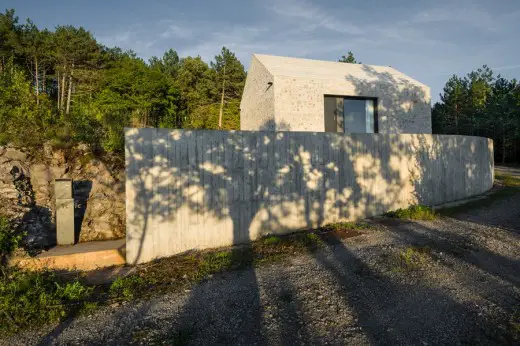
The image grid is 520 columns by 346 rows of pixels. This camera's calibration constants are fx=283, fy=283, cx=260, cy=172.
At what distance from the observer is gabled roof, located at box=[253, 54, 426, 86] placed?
13250 millimetres

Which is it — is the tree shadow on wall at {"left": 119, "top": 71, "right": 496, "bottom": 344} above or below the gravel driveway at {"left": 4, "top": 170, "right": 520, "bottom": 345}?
above

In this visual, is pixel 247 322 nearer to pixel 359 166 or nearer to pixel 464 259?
pixel 464 259

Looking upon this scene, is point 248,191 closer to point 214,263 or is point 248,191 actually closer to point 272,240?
point 272,240

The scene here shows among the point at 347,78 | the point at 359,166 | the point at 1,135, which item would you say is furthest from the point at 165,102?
the point at 359,166

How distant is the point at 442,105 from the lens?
1569 inches

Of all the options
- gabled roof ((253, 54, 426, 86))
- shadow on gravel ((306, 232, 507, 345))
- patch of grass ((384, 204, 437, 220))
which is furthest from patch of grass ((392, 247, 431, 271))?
gabled roof ((253, 54, 426, 86))

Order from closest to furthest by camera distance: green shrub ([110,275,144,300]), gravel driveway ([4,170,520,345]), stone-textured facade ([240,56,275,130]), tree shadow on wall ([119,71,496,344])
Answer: gravel driveway ([4,170,520,345]) → green shrub ([110,275,144,300]) → tree shadow on wall ([119,71,496,344]) → stone-textured facade ([240,56,275,130])

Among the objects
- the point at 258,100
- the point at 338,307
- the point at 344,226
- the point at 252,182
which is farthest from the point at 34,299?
the point at 258,100

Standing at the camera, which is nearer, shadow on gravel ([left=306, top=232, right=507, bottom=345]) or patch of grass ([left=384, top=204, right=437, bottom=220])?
shadow on gravel ([left=306, top=232, right=507, bottom=345])

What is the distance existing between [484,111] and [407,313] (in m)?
36.6

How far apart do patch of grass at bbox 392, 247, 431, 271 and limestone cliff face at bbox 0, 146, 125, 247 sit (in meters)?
6.11

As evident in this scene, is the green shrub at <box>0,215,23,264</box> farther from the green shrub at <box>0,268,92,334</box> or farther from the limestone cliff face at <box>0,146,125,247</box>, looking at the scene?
the limestone cliff face at <box>0,146,125,247</box>

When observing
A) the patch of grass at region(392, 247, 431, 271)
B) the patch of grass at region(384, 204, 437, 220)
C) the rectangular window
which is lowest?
the patch of grass at region(392, 247, 431, 271)

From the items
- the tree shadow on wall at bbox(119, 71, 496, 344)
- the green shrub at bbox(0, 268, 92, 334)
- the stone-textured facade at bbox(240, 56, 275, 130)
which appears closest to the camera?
the green shrub at bbox(0, 268, 92, 334)
